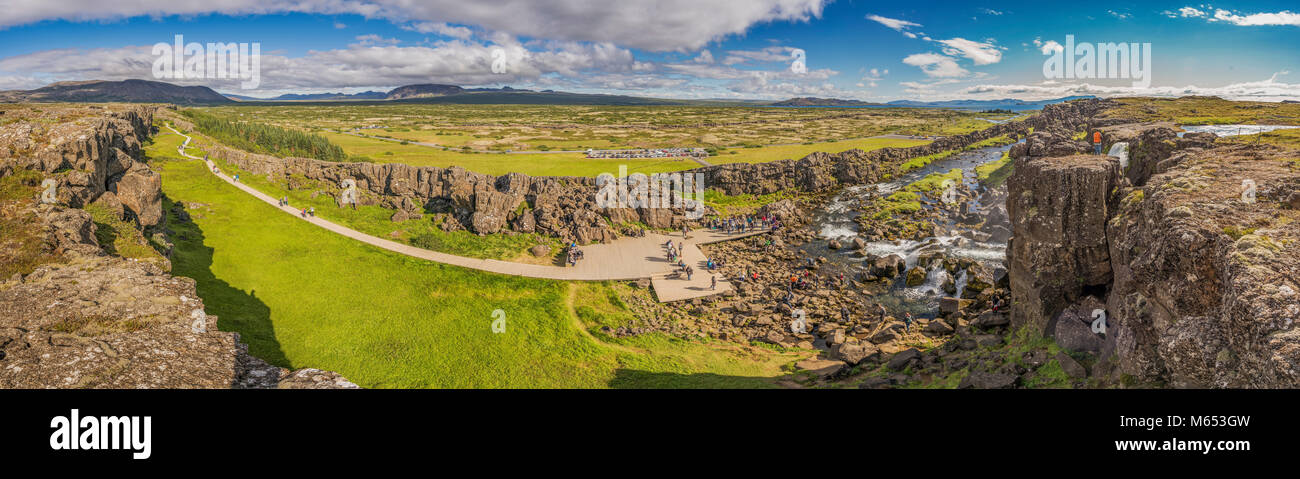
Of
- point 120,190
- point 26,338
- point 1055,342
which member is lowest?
point 1055,342

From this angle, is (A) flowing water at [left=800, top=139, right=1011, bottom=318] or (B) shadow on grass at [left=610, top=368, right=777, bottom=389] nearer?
(B) shadow on grass at [left=610, top=368, right=777, bottom=389]

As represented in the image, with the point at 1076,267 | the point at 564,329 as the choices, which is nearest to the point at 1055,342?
the point at 1076,267

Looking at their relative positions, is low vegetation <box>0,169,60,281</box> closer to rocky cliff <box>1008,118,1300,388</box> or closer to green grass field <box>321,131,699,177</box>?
rocky cliff <box>1008,118,1300,388</box>

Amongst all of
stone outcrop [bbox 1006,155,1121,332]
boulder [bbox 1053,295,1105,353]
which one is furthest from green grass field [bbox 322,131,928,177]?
boulder [bbox 1053,295,1105,353]

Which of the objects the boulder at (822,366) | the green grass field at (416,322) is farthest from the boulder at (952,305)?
the green grass field at (416,322)

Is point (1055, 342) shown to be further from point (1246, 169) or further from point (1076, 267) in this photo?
point (1246, 169)
